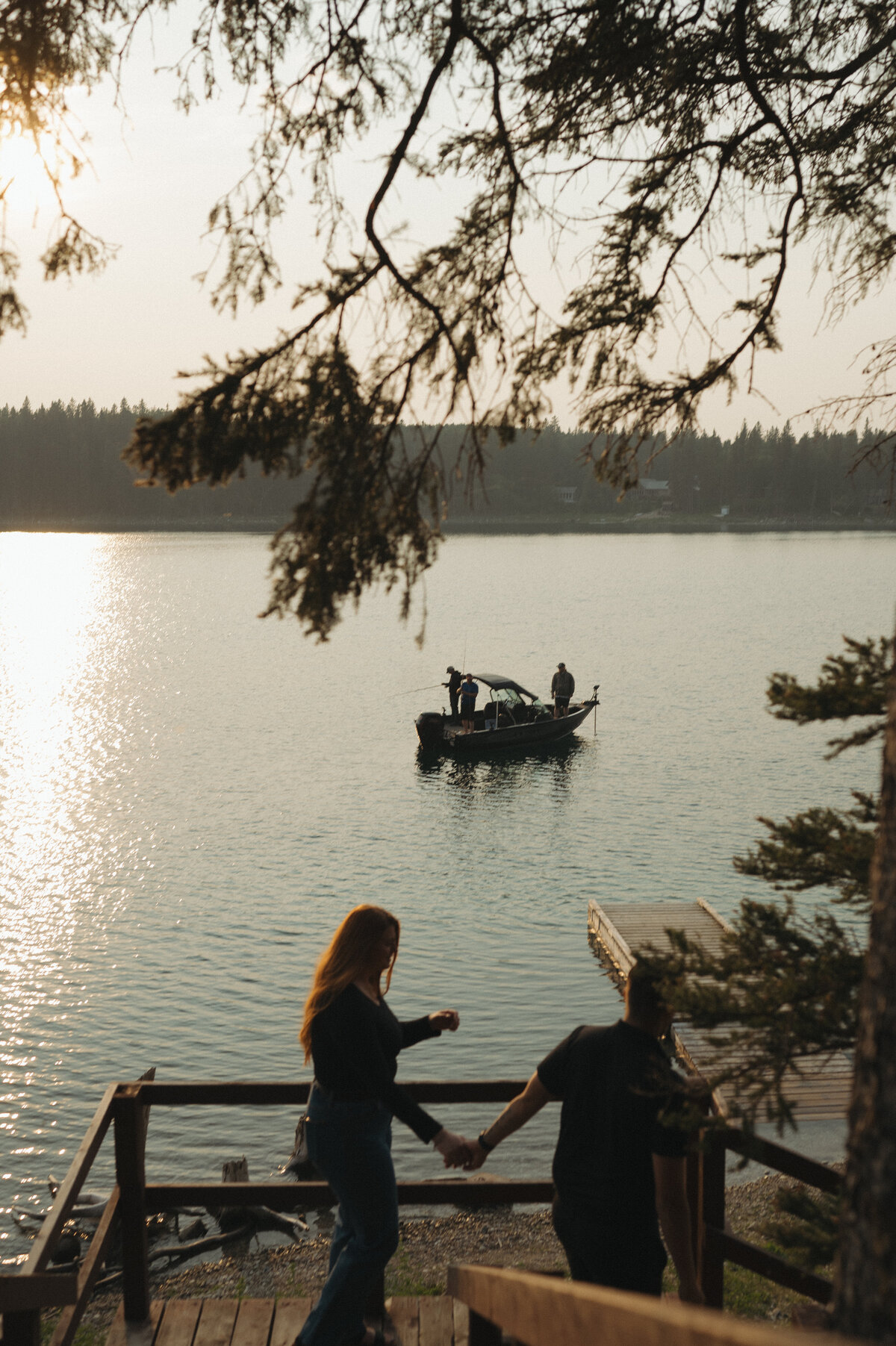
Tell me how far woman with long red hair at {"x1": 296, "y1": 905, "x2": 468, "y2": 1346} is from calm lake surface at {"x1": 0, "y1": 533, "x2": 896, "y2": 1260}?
1.69 meters

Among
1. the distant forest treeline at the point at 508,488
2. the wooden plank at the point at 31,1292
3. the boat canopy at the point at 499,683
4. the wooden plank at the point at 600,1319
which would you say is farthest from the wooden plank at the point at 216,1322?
the distant forest treeline at the point at 508,488

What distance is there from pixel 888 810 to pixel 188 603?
84877 mm

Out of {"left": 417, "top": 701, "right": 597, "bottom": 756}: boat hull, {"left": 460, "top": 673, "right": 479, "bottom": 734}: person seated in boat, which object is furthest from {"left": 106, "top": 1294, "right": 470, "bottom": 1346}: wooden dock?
{"left": 460, "top": 673, "right": 479, "bottom": 734}: person seated in boat

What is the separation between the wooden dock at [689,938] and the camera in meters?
12.1

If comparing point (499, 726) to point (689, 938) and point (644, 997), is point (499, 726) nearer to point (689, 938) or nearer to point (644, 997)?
point (689, 938)

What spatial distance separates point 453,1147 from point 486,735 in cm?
2977

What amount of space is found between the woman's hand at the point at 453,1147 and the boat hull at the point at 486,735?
2931 cm

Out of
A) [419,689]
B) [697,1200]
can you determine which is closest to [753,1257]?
[697,1200]

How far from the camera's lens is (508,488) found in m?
170

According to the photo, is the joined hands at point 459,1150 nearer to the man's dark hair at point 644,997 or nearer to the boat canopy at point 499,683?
the man's dark hair at point 644,997

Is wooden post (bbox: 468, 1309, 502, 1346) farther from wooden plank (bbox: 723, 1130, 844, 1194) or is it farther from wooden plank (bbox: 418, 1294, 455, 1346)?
wooden plank (bbox: 418, 1294, 455, 1346)

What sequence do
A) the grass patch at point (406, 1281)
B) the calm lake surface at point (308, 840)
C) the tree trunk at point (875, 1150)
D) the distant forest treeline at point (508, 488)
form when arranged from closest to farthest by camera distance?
the tree trunk at point (875, 1150) → the grass patch at point (406, 1281) → the calm lake surface at point (308, 840) → the distant forest treeline at point (508, 488)

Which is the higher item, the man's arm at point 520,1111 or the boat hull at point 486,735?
the man's arm at point 520,1111

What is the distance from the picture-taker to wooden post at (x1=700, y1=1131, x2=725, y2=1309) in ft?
14.9
